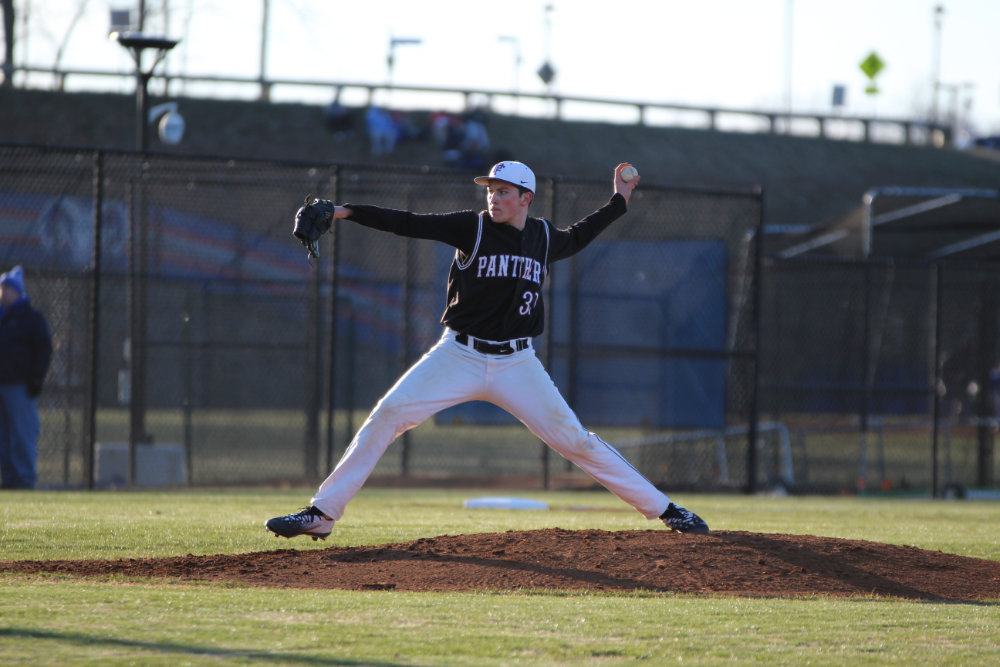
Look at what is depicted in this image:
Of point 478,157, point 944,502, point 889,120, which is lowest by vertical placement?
point 944,502

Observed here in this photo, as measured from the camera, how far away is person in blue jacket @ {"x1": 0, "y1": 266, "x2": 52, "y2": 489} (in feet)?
40.1

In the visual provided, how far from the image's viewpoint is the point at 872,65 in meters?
23.9

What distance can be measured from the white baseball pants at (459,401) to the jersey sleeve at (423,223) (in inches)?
21.4

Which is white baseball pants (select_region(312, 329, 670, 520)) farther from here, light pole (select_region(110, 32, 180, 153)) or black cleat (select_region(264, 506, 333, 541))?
light pole (select_region(110, 32, 180, 153))

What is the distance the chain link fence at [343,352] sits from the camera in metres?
13.8

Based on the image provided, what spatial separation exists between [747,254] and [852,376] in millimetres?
10286

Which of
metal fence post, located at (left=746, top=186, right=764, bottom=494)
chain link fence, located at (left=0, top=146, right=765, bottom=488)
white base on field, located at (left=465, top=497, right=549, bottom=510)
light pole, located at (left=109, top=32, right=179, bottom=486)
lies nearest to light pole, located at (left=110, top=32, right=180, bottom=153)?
light pole, located at (left=109, top=32, right=179, bottom=486)

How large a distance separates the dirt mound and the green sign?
1861cm

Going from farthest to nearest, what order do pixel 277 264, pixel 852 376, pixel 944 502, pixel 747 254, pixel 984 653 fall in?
pixel 277 264
pixel 852 376
pixel 747 254
pixel 944 502
pixel 984 653

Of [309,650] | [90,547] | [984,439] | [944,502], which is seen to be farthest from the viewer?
[984,439]

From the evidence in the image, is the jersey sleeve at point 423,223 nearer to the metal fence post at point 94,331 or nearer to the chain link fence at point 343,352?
the chain link fence at point 343,352

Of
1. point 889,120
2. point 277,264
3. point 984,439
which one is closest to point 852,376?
point 984,439

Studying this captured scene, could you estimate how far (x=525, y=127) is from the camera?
140 ft

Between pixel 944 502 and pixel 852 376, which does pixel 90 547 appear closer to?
pixel 944 502
